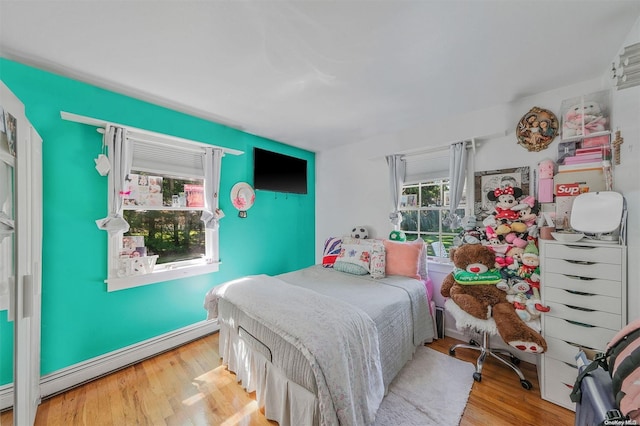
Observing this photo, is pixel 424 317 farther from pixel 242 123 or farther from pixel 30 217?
pixel 30 217

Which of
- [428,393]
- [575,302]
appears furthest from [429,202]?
[428,393]

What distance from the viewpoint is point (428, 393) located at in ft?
5.73

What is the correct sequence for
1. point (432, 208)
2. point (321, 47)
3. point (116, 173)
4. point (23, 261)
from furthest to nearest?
point (432, 208) < point (116, 173) < point (321, 47) < point (23, 261)

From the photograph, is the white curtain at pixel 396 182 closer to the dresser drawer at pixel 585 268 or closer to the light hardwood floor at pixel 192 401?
the dresser drawer at pixel 585 268

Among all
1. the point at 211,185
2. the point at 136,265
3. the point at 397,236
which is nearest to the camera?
the point at 136,265

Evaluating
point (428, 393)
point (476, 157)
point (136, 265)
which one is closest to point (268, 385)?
point (428, 393)

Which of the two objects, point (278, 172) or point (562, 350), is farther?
point (278, 172)

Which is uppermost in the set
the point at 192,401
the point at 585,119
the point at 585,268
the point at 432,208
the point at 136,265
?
the point at 585,119

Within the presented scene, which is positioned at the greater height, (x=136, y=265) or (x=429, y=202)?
(x=429, y=202)

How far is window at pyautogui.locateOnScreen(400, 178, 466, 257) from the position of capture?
2.73 m

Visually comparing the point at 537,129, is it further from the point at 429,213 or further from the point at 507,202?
the point at 429,213

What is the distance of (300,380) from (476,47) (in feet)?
7.72

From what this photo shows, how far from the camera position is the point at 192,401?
67.2 inches

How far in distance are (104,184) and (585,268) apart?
150 inches
